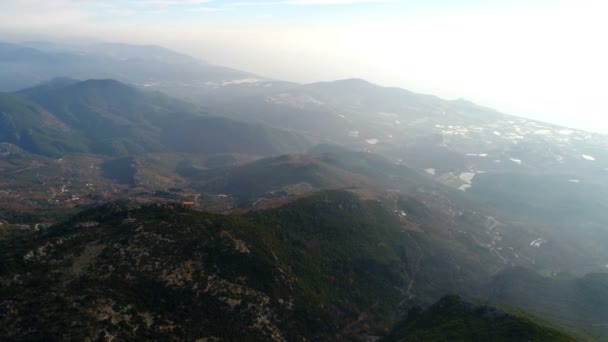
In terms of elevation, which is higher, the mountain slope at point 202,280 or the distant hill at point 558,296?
the mountain slope at point 202,280

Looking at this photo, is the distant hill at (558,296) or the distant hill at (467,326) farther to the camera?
the distant hill at (558,296)

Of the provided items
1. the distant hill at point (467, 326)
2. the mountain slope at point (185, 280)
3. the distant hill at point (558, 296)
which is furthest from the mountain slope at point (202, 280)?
the distant hill at point (558, 296)

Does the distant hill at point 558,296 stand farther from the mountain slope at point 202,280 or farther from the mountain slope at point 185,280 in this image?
the mountain slope at point 185,280

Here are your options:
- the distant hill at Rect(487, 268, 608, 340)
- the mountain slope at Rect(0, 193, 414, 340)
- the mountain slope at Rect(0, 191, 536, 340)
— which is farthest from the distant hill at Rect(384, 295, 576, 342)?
the distant hill at Rect(487, 268, 608, 340)

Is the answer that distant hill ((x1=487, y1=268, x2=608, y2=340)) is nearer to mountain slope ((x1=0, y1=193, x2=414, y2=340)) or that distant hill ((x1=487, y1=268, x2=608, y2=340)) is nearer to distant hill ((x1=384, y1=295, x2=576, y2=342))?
distant hill ((x1=384, y1=295, x2=576, y2=342))

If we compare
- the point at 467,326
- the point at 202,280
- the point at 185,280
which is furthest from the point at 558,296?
the point at 185,280

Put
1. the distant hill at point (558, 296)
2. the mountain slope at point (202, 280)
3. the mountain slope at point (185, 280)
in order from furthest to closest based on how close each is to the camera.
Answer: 1. the distant hill at point (558, 296)
2. the mountain slope at point (202, 280)
3. the mountain slope at point (185, 280)

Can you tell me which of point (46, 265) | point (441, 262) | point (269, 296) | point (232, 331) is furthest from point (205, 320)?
point (441, 262)

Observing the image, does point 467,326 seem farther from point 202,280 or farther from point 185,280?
point 185,280

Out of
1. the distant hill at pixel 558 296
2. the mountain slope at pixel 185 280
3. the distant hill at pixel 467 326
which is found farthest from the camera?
the distant hill at pixel 558 296
